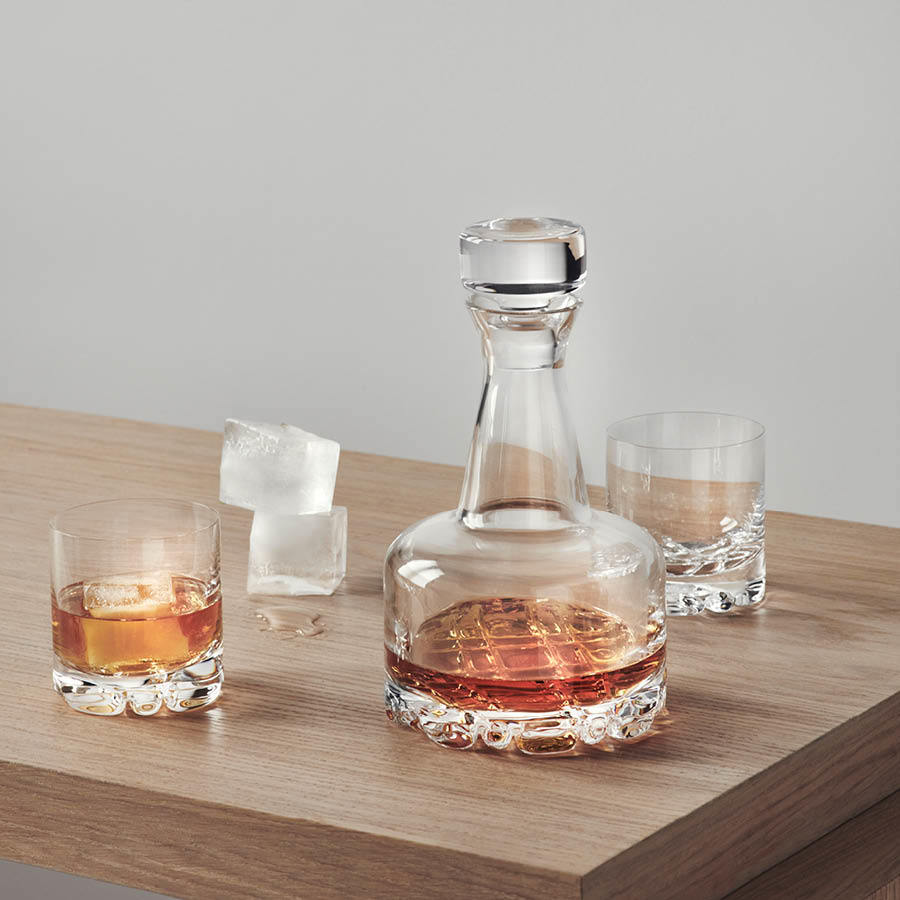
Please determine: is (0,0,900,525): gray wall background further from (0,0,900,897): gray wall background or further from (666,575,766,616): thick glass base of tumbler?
(666,575,766,616): thick glass base of tumbler

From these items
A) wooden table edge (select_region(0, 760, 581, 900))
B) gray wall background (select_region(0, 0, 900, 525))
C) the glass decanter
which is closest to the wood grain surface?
the glass decanter

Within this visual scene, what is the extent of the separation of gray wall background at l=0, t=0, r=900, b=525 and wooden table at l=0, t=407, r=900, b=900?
1452 millimetres

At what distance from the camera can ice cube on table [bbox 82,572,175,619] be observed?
0.83 m

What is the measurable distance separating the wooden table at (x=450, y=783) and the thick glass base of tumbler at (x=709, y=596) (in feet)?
0.06

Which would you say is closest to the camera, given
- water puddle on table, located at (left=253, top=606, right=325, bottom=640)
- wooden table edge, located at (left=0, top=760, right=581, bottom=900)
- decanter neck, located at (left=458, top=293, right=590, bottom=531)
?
wooden table edge, located at (left=0, top=760, right=581, bottom=900)

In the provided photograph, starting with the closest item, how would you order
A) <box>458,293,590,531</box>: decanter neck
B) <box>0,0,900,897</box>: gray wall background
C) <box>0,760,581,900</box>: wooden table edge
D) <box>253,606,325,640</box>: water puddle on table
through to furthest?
<box>0,760,581,900</box>: wooden table edge
<box>458,293,590,531</box>: decanter neck
<box>253,606,325,640</box>: water puddle on table
<box>0,0,900,897</box>: gray wall background

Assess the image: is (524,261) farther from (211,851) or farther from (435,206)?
(435,206)

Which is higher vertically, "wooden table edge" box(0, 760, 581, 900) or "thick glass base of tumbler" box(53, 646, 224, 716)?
"thick glass base of tumbler" box(53, 646, 224, 716)

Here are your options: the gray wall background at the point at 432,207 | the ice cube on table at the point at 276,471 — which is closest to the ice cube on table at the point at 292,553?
the ice cube on table at the point at 276,471

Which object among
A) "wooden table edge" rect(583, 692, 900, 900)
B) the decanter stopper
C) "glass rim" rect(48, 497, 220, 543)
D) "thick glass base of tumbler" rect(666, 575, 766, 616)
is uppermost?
the decanter stopper

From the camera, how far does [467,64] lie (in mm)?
2609

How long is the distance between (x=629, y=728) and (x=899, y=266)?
5.51 ft

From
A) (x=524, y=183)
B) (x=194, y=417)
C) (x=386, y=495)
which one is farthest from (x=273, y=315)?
(x=386, y=495)

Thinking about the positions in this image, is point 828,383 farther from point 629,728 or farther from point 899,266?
point 629,728
